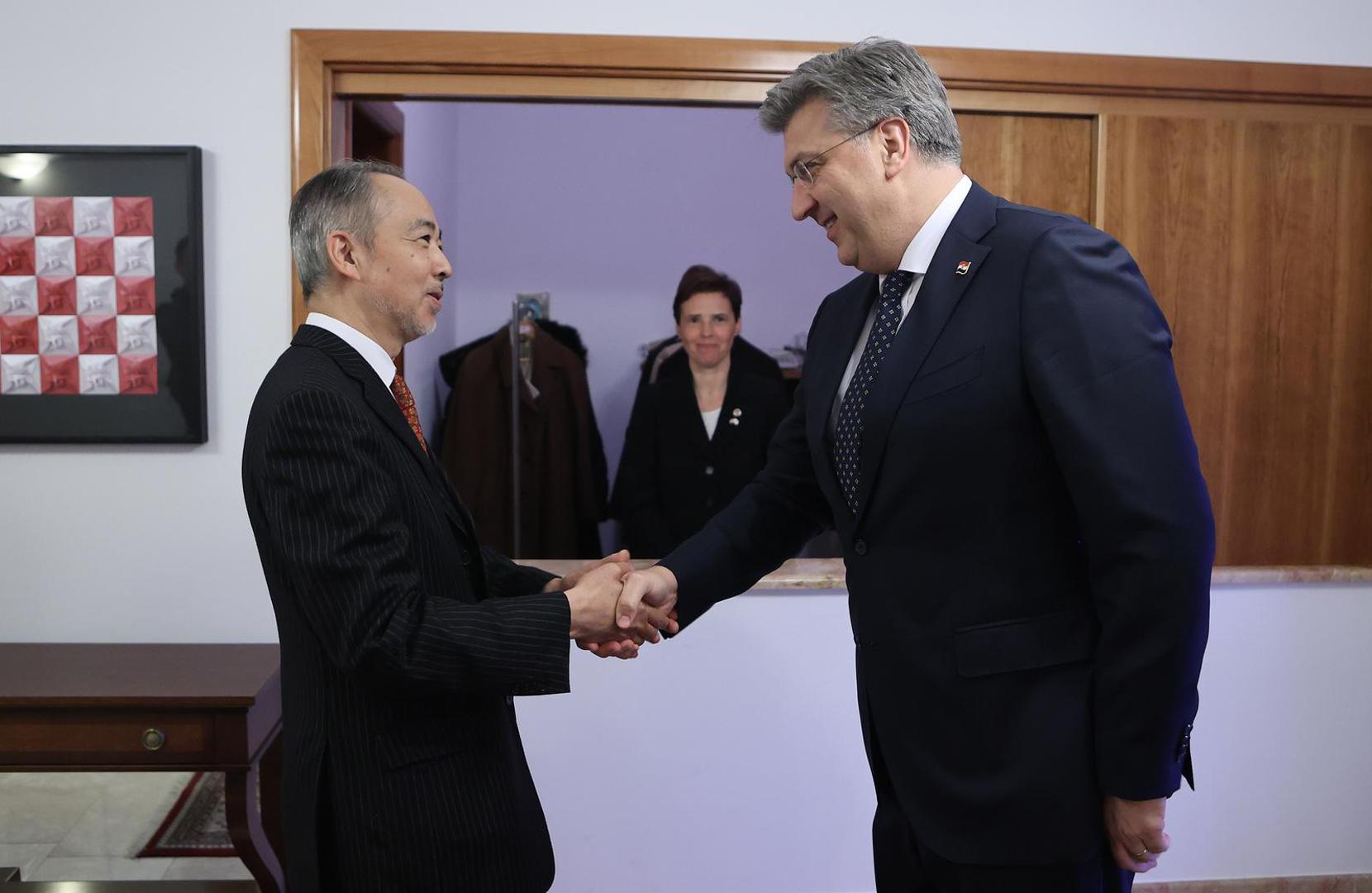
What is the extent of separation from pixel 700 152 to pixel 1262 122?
7.50 ft

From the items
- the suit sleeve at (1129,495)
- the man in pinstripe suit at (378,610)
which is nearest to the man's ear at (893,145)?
the suit sleeve at (1129,495)

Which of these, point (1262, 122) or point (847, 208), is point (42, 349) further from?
point (1262, 122)

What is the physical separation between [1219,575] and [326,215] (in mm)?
2295

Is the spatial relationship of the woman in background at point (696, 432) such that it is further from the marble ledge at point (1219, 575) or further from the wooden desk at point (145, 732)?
the wooden desk at point (145, 732)

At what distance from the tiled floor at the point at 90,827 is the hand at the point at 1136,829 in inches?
83.8

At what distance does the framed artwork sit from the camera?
2457 mm

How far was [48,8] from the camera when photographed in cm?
245

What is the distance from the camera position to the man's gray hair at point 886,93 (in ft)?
4.73

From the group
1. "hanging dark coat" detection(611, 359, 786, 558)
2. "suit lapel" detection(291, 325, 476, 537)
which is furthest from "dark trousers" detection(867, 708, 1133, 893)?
"hanging dark coat" detection(611, 359, 786, 558)

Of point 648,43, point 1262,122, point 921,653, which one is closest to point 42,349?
point 648,43

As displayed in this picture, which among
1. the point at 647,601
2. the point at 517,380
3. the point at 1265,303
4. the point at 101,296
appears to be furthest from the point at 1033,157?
the point at 101,296

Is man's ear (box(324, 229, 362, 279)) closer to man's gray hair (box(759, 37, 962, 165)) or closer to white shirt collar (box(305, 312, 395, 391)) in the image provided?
white shirt collar (box(305, 312, 395, 391))

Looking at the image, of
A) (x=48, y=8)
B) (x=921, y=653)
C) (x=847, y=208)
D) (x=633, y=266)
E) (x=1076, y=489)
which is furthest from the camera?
(x=633, y=266)

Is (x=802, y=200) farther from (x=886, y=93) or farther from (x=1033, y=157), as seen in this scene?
(x=1033, y=157)
